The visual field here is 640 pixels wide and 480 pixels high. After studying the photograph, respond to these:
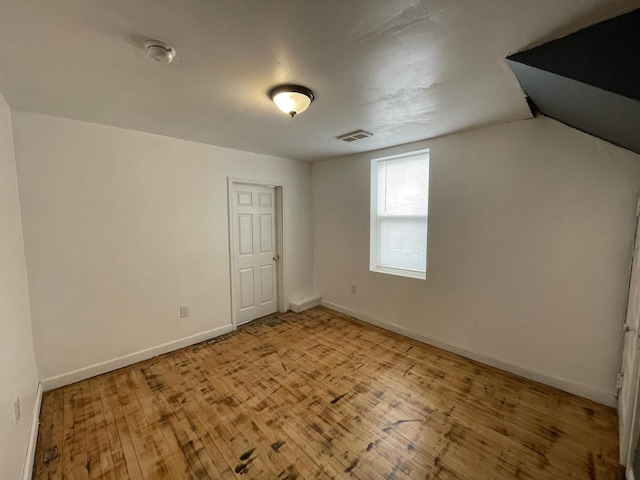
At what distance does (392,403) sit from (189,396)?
1.71 m

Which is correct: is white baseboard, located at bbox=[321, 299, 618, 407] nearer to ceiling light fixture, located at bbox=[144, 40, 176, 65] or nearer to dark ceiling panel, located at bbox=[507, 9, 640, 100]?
dark ceiling panel, located at bbox=[507, 9, 640, 100]

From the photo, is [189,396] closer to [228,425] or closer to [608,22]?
[228,425]

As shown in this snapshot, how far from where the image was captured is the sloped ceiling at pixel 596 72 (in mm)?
1119

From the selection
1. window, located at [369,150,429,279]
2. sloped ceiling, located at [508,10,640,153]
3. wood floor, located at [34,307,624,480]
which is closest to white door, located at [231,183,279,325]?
wood floor, located at [34,307,624,480]

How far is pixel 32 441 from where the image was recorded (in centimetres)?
167

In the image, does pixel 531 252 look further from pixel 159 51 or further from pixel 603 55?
pixel 159 51

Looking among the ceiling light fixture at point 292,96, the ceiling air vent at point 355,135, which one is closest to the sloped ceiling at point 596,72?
the ceiling light fixture at point 292,96

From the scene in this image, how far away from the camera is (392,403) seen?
209 centimetres

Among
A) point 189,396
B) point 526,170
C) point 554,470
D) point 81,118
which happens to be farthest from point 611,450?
point 81,118

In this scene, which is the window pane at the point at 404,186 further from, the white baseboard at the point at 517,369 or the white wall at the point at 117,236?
the white wall at the point at 117,236

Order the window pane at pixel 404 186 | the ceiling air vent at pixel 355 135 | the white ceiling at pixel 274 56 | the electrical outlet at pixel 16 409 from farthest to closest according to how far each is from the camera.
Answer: the window pane at pixel 404 186
the ceiling air vent at pixel 355 135
the electrical outlet at pixel 16 409
the white ceiling at pixel 274 56

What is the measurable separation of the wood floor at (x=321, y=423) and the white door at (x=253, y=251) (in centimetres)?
102

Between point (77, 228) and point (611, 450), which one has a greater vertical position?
point (77, 228)

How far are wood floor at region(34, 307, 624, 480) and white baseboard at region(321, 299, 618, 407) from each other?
84mm
